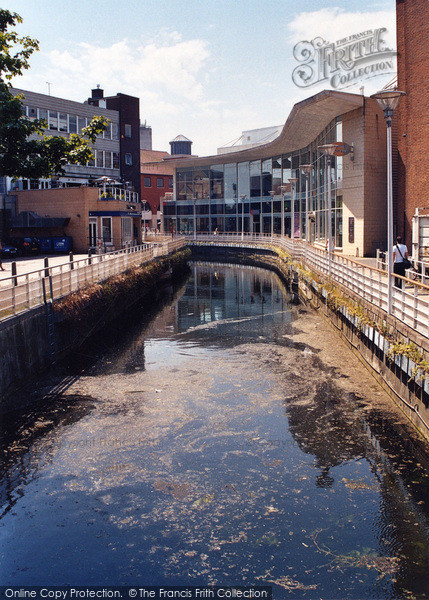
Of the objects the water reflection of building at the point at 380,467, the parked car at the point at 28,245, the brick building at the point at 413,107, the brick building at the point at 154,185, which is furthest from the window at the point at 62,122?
the water reflection of building at the point at 380,467

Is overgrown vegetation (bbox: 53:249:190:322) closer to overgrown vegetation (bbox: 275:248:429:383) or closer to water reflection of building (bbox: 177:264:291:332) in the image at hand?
water reflection of building (bbox: 177:264:291:332)

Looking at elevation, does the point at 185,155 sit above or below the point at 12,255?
above

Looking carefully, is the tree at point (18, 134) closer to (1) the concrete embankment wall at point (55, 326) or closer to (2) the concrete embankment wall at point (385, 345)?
(1) the concrete embankment wall at point (55, 326)

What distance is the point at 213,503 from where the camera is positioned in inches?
359

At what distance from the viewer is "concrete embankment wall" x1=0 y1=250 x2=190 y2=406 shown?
13992mm

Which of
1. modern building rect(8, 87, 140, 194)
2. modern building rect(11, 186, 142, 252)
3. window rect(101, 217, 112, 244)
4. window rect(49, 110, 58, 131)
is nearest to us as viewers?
modern building rect(11, 186, 142, 252)

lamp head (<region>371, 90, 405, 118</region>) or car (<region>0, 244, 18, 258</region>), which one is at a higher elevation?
lamp head (<region>371, 90, 405, 118</region>)

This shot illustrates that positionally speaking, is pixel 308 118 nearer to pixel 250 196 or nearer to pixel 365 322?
pixel 365 322

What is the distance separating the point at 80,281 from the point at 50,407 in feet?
27.5

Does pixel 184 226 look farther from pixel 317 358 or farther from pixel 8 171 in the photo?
pixel 317 358

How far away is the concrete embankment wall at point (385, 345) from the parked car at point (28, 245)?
20.7m

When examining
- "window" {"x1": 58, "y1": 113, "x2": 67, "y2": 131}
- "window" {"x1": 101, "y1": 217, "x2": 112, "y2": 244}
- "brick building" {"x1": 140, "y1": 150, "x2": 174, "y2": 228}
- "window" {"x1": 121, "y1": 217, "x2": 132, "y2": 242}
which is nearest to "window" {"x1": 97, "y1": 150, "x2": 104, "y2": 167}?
"window" {"x1": 58, "y1": 113, "x2": 67, "y2": 131}

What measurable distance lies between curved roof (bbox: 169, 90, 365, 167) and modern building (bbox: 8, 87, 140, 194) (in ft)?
38.5

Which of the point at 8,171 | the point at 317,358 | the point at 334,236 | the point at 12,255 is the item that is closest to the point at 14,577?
the point at 317,358
